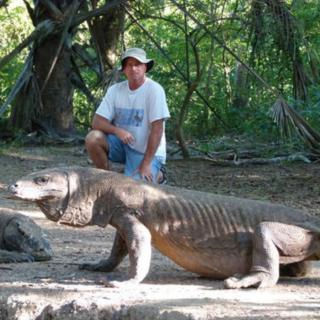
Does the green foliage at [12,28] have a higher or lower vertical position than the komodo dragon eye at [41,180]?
higher

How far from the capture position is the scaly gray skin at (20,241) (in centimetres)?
679

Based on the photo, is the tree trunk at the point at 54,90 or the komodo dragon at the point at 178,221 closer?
the komodo dragon at the point at 178,221

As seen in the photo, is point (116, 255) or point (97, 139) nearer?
point (116, 255)

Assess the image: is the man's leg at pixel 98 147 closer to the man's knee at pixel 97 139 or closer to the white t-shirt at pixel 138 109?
the man's knee at pixel 97 139

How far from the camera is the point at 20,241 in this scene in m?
7.21

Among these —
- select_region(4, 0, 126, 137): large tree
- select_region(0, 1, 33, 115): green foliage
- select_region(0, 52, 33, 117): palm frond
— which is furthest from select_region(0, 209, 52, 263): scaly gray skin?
select_region(0, 1, 33, 115): green foliage

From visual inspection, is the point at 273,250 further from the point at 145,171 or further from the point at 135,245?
the point at 145,171

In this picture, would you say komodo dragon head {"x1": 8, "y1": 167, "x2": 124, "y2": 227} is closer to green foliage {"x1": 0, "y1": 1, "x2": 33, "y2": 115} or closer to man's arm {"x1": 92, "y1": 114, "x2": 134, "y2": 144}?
man's arm {"x1": 92, "y1": 114, "x2": 134, "y2": 144}

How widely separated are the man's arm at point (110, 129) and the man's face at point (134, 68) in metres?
0.38

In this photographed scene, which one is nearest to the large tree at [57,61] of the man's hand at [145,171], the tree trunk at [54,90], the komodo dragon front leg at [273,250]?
the tree trunk at [54,90]

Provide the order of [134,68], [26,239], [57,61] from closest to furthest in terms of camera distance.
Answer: [134,68] → [26,239] → [57,61]

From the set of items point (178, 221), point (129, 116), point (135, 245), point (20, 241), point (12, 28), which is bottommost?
point (20, 241)

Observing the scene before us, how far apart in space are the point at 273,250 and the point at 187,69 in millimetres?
8383

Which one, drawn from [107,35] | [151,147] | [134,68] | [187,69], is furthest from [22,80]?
[151,147]
